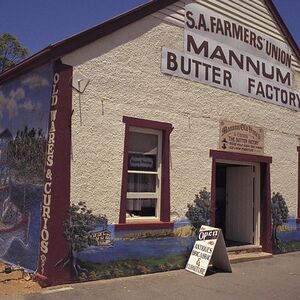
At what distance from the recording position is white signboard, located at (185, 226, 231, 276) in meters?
9.19

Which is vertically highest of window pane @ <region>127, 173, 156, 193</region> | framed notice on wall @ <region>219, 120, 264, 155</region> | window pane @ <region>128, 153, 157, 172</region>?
framed notice on wall @ <region>219, 120, 264, 155</region>

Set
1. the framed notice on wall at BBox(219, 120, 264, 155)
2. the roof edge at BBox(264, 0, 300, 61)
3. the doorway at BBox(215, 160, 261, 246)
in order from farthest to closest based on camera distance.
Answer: the roof edge at BBox(264, 0, 300, 61)
the doorway at BBox(215, 160, 261, 246)
the framed notice on wall at BBox(219, 120, 264, 155)

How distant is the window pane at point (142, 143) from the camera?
9055mm

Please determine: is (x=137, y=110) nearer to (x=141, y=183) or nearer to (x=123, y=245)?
(x=141, y=183)

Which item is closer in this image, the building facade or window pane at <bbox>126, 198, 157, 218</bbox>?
the building facade

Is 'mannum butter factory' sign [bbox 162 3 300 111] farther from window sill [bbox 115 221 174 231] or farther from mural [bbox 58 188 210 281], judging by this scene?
window sill [bbox 115 221 174 231]

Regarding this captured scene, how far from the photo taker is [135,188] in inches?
357

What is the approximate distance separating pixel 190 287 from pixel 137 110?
327cm

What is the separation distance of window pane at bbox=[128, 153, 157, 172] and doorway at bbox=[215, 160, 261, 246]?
2.81 meters

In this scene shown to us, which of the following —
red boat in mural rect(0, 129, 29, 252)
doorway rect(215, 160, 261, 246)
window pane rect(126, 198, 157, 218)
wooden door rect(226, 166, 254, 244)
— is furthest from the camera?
wooden door rect(226, 166, 254, 244)

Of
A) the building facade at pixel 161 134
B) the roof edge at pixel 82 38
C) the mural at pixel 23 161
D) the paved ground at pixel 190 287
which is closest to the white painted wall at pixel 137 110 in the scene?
the building facade at pixel 161 134

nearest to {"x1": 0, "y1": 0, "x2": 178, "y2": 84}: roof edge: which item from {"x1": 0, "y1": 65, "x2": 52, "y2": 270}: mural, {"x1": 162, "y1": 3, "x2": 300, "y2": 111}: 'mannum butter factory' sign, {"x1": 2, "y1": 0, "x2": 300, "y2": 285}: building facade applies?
{"x1": 2, "y1": 0, "x2": 300, "y2": 285}: building facade

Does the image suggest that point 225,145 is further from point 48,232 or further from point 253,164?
point 48,232

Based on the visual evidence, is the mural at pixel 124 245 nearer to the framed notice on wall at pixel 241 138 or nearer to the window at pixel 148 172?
the window at pixel 148 172
